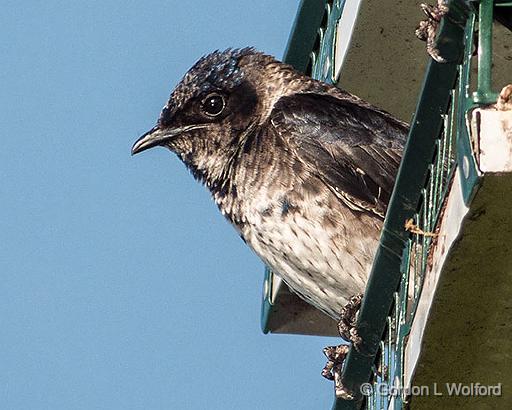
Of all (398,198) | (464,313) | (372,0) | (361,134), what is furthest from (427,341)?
→ (372,0)

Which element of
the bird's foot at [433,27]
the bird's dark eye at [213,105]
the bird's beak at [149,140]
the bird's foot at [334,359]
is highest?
the bird's dark eye at [213,105]

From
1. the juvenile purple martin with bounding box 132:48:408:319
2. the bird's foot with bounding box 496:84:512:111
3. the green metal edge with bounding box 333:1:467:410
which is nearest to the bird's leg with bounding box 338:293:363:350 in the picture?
the green metal edge with bounding box 333:1:467:410

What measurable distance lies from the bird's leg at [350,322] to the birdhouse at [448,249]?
0.04 meters

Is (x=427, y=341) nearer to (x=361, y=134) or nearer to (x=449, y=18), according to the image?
(x=449, y=18)

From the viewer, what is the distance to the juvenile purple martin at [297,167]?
7.11 metres

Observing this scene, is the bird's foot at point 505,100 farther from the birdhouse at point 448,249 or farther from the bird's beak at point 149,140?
the bird's beak at point 149,140

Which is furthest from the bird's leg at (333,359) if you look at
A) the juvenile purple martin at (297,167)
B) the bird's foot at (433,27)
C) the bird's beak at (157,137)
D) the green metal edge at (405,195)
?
the bird's foot at (433,27)

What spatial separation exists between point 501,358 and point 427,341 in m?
0.26

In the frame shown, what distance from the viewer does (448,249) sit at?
15.1 ft

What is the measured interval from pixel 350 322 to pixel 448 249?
73.0 inches

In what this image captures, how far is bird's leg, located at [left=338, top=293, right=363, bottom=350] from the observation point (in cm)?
576

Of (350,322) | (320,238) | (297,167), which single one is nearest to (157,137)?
(297,167)

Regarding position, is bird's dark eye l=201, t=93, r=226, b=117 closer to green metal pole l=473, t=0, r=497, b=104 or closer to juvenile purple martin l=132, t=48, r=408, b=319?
juvenile purple martin l=132, t=48, r=408, b=319

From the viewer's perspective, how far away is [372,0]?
776 cm
